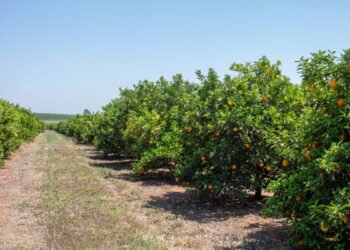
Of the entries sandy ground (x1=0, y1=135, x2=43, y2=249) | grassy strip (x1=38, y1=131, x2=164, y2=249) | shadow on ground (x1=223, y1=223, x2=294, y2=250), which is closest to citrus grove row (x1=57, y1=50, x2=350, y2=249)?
shadow on ground (x1=223, y1=223, x2=294, y2=250)

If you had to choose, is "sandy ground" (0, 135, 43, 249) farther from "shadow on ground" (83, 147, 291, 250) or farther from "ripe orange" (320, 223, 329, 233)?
"ripe orange" (320, 223, 329, 233)

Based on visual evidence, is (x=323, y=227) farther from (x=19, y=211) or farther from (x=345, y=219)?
(x=19, y=211)

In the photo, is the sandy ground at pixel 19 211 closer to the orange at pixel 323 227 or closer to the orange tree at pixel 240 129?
the orange tree at pixel 240 129

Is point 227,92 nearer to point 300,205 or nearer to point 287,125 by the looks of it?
point 287,125

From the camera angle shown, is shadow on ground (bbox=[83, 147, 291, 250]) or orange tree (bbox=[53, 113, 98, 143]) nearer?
shadow on ground (bbox=[83, 147, 291, 250])

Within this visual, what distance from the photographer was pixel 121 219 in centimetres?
802

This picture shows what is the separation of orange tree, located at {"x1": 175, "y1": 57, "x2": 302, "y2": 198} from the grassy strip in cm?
220

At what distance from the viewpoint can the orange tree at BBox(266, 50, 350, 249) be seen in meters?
4.82

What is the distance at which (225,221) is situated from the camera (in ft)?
26.7

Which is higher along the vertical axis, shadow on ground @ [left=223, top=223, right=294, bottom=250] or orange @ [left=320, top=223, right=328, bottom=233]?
orange @ [left=320, top=223, right=328, bottom=233]

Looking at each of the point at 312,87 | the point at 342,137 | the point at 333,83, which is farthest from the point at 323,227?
the point at 312,87

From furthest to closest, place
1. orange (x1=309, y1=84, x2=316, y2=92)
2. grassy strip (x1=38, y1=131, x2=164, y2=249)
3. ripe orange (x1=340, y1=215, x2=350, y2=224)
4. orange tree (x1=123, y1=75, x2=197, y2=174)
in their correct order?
orange tree (x1=123, y1=75, x2=197, y2=174) → grassy strip (x1=38, y1=131, x2=164, y2=249) → orange (x1=309, y1=84, x2=316, y2=92) → ripe orange (x1=340, y1=215, x2=350, y2=224)

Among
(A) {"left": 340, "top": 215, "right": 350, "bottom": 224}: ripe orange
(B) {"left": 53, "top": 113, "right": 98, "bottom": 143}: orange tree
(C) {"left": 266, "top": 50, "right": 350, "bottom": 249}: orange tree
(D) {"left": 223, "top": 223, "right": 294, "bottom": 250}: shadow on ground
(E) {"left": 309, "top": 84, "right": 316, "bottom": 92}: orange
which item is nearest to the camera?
(A) {"left": 340, "top": 215, "right": 350, "bottom": 224}: ripe orange

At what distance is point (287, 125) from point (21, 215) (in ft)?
20.4
